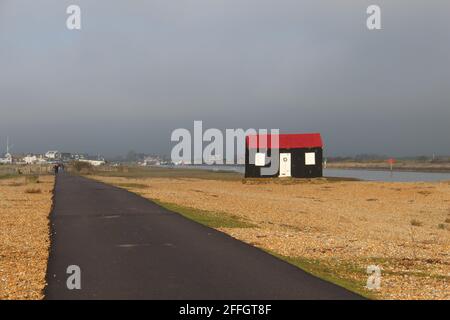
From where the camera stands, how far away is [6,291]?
9.36m

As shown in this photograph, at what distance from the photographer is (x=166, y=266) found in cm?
1120

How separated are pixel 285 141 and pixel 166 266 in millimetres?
52263

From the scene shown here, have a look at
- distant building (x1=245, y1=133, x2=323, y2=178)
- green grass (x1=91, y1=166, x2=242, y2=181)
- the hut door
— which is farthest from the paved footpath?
green grass (x1=91, y1=166, x2=242, y2=181)

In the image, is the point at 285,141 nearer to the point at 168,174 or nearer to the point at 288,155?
the point at 288,155

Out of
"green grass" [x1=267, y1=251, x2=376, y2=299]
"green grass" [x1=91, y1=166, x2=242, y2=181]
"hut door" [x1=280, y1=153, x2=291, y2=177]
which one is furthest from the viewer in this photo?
"green grass" [x1=91, y1=166, x2=242, y2=181]

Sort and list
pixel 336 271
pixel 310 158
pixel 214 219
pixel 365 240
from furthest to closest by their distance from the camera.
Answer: pixel 310 158 < pixel 214 219 < pixel 365 240 < pixel 336 271

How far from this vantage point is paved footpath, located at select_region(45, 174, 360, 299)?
8961 millimetres

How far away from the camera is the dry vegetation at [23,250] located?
960cm

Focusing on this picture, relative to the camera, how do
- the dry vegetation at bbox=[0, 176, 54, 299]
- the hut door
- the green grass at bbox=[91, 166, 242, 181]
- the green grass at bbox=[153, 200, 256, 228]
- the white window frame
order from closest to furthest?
the dry vegetation at bbox=[0, 176, 54, 299], the green grass at bbox=[153, 200, 256, 228], the hut door, the white window frame, the green grass at bbox=[91, 166, 242, 181]

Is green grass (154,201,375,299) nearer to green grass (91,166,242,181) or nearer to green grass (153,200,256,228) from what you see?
green grass (153,200,256,228)

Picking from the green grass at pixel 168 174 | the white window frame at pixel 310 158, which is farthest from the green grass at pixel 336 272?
the green grass at pixel 168 174

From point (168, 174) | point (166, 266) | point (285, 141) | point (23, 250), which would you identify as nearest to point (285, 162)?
point (285, 141)

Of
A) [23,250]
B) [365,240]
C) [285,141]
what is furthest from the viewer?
[285,141]

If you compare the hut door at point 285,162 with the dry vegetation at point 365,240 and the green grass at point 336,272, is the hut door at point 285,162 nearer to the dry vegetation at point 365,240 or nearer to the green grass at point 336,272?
the dry vegetation at point 365,240
